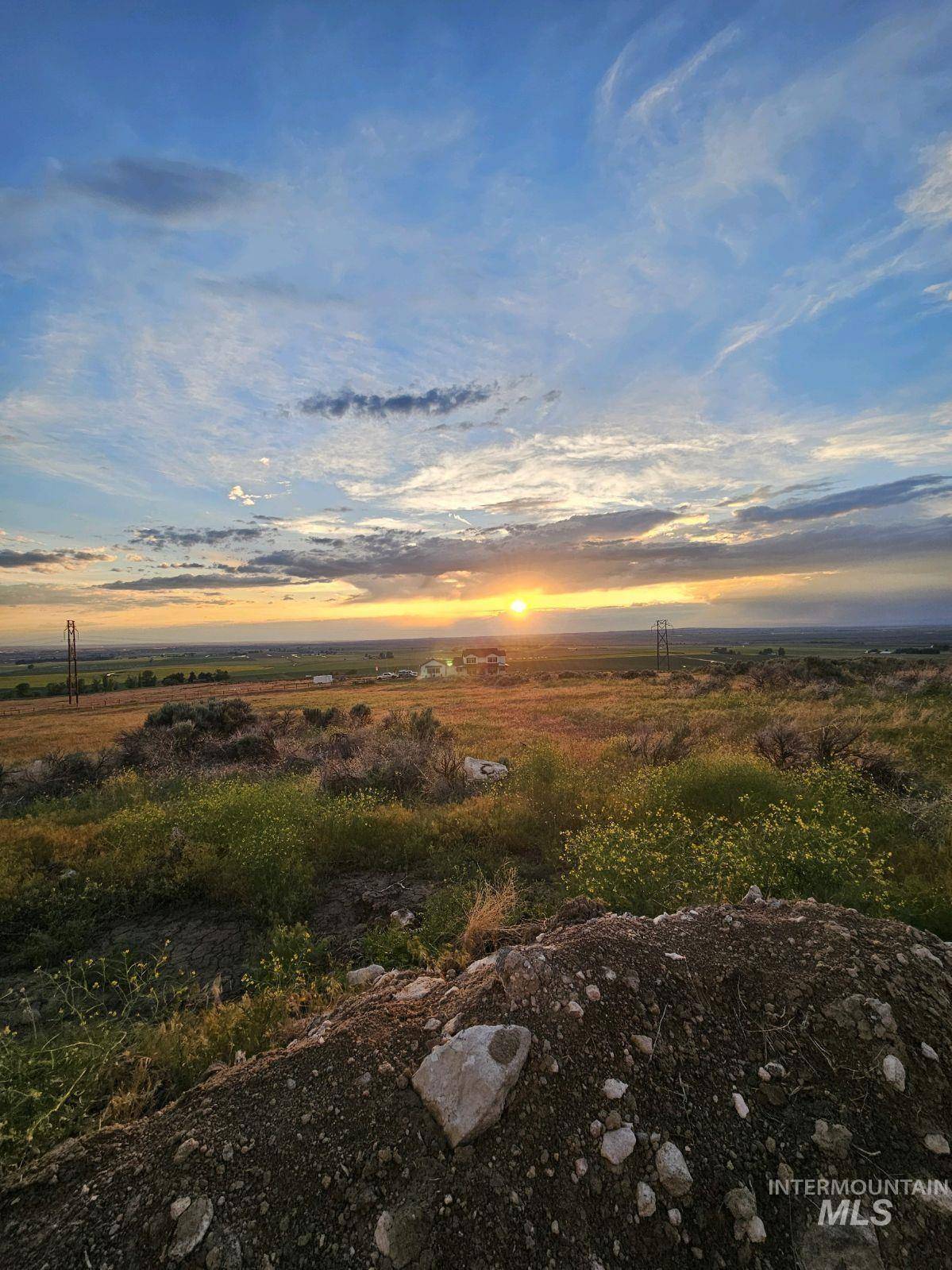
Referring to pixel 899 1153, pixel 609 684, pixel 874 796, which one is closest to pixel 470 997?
pixel 899 1153

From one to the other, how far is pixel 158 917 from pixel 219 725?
15.6 m

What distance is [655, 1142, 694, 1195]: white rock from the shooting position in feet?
7.86

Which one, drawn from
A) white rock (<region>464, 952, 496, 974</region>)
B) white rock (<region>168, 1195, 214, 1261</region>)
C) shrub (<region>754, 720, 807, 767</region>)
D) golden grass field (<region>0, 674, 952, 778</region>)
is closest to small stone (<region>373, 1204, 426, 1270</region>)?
white rock (<region>168, 1195, 214, 1261</region>)

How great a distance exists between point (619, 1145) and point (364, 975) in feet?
10.3

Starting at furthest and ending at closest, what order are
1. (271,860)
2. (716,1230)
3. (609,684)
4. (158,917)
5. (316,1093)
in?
(609,684) → (271,860) → (158,917) → (316,1093) → (716,1230)

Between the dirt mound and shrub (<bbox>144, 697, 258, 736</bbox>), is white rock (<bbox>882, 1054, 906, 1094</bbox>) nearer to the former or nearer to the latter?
the dirt mound

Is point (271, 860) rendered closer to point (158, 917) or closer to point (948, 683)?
point (158, 917)

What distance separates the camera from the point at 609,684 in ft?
134

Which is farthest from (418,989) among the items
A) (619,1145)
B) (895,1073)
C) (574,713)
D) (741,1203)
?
(574,713)

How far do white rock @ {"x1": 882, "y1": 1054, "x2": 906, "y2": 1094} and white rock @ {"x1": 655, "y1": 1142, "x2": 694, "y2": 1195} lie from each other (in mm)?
1259

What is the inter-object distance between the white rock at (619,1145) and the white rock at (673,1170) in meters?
0.13

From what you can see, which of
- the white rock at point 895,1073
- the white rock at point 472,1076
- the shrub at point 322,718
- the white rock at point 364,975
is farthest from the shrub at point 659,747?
the shrub at point 322,718

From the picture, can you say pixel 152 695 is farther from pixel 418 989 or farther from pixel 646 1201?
pixel 646 1201

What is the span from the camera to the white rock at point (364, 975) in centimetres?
492
